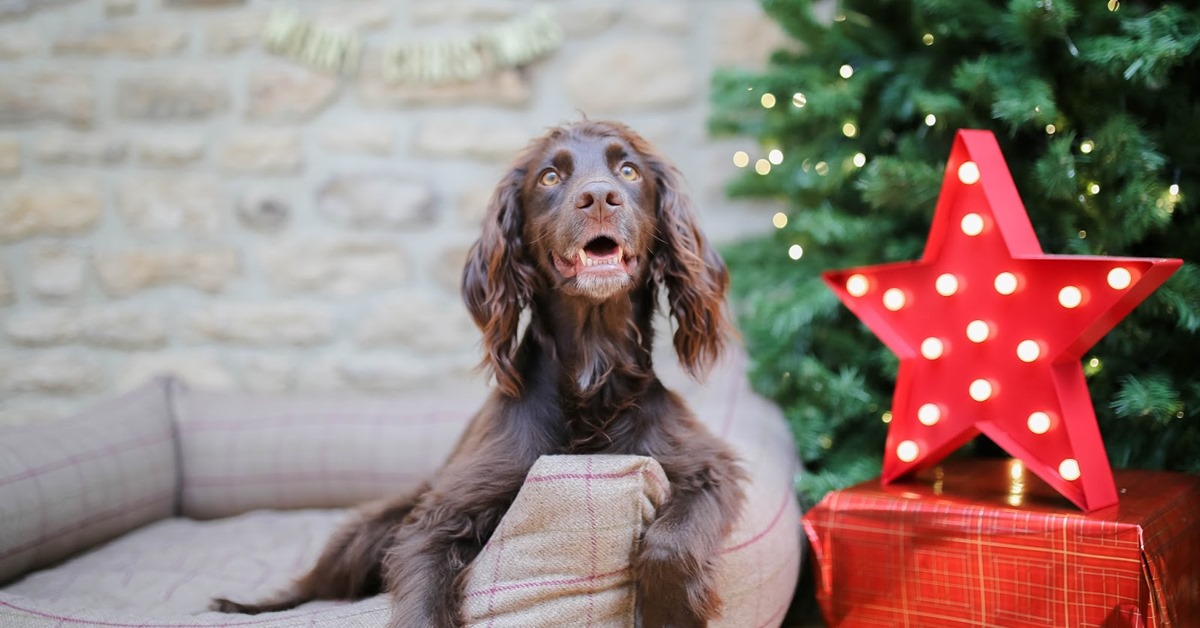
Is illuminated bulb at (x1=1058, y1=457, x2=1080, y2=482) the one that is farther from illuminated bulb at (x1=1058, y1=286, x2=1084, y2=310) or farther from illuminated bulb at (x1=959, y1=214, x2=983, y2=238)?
illuminated bulb at (x1=959, y1=214, x2=983, y2=238)

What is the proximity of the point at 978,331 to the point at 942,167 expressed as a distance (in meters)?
0.54

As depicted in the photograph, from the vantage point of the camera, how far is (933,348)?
71.9 inches

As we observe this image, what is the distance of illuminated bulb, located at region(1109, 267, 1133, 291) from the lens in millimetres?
1548

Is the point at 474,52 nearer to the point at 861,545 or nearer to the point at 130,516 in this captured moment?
the point at 130,516

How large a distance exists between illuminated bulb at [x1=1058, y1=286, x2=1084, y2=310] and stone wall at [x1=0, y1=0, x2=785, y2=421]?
4.66 ft

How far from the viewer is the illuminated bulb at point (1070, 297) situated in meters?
1.62

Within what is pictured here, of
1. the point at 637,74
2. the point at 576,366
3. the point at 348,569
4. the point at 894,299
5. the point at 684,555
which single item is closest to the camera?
the point at 684,555

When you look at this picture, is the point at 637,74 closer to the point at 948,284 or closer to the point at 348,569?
the point at 948,284

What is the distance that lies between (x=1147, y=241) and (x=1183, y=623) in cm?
79

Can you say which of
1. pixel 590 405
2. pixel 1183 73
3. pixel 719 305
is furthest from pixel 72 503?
pixel 1183 73

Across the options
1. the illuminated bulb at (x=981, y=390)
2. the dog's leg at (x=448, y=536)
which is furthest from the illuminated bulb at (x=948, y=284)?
the dog's leg at (x=448, y=536)

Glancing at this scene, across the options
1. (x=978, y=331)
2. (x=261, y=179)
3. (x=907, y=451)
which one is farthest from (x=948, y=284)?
(x=261, y=179)

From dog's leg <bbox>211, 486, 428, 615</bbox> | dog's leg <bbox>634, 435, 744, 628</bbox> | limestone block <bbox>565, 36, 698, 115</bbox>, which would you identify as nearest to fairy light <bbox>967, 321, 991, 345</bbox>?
dog's leg <bbox>634, 435, 744, 628</bbox>

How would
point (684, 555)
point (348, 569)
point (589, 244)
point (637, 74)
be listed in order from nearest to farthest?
1. point (684, 555)
2. point (589, 244)
3. point (348, 569)
4. point (637, 74)
